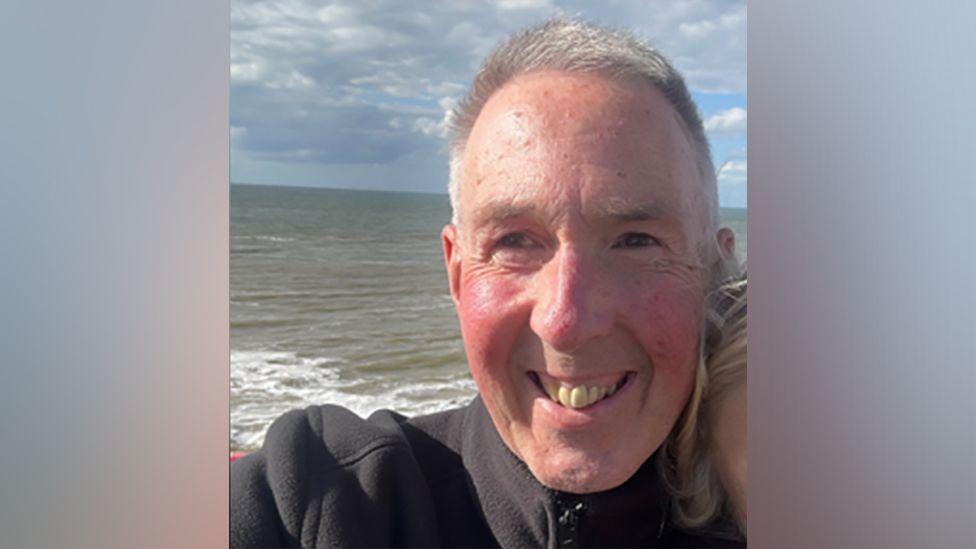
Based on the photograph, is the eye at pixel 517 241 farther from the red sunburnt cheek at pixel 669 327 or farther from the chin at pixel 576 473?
the chin at pixel 576 473

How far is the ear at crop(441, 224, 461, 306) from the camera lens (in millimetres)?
2184

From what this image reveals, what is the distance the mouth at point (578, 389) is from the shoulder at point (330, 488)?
371 mm

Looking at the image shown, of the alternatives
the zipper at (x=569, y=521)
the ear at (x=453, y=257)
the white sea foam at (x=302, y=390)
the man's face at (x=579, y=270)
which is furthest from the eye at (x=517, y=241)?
the zipper at (x=569, y=521)

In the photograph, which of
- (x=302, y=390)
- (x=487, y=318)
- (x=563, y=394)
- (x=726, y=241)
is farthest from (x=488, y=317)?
(x=726, y=241)

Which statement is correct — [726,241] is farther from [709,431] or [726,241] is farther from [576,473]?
[576,473]

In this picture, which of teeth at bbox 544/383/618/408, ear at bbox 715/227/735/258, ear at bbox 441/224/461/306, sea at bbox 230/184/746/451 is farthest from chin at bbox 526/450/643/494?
ear at bbox 715/227/735/258

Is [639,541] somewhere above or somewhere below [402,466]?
below

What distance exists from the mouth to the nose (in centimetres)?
10

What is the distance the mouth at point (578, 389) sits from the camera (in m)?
2.15
